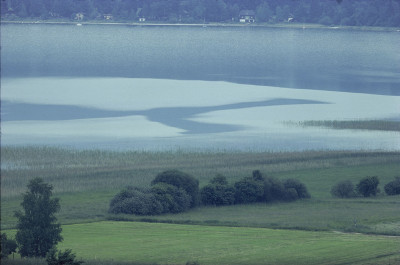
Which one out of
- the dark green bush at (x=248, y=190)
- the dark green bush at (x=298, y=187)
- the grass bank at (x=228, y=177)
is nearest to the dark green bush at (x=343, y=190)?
the grass bank at (x=228, y=177)

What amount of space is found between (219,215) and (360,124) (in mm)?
37072

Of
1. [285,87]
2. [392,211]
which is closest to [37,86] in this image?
[285,87]

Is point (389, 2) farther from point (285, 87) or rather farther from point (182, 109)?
point (182, 109)

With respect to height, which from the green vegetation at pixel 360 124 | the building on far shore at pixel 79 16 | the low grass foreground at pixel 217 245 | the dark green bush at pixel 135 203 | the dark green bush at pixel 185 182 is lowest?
the low grass foreground at pixel 217 245

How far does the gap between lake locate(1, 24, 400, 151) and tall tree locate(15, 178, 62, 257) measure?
4.62 m

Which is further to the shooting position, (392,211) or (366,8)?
(366,8)

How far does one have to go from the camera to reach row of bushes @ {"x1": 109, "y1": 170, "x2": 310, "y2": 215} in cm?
4322

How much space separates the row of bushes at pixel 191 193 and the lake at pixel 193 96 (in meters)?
8.66

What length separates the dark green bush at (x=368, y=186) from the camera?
49031 mm

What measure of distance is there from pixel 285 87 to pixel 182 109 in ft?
87.5

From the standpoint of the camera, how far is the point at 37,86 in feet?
321

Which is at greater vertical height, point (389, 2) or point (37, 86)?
point (389, 2)

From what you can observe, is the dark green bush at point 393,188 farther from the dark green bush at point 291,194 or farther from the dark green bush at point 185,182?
the dark green bush at point 185,182

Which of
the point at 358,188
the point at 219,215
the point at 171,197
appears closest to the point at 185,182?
the point at 171,197
